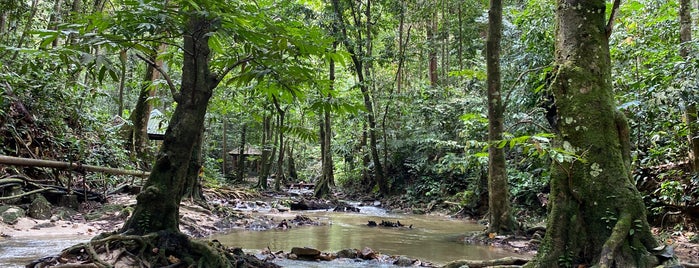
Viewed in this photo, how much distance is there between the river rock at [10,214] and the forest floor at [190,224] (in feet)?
0.29

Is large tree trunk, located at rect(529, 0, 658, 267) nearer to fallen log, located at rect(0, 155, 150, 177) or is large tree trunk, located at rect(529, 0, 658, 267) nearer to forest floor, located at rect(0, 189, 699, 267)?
forest floor, located at rect(0, 189, 699, 267)

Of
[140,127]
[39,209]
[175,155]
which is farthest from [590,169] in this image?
[140,127]

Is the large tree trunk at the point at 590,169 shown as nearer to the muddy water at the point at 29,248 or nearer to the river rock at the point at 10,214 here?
the muddy water at the point at 29,248

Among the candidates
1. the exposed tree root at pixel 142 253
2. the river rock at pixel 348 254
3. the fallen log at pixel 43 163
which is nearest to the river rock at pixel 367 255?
the river rock at pixel 348 254

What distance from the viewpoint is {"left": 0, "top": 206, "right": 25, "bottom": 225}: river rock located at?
26.4ft

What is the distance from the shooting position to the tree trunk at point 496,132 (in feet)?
31.7

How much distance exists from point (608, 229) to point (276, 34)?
394 cm

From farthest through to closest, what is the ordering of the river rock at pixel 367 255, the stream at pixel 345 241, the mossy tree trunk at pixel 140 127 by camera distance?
the mossy tree trunk at pixel 140 127 → the river rock at pixel 367 255 → the stream at pixel 345 241

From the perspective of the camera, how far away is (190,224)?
9.80m

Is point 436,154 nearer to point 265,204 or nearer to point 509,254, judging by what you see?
point 265,204

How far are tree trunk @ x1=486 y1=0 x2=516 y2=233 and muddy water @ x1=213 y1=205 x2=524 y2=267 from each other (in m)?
0.99

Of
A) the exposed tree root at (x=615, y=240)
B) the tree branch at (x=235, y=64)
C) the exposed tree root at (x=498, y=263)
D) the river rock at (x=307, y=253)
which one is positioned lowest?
the river rock at (x=307, y=253)

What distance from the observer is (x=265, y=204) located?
56.7ft

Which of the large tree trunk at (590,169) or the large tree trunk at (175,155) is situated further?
the large tree trunk at (175,155)
